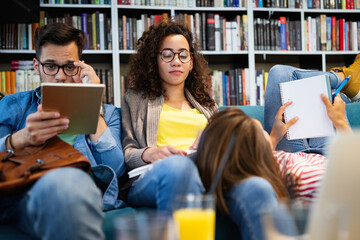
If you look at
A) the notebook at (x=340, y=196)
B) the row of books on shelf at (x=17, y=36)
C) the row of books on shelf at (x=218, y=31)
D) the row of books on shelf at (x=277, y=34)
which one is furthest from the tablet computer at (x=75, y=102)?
the row of books on shelf at (x=277, y=34)

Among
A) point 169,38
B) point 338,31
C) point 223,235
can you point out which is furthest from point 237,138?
point 338,31

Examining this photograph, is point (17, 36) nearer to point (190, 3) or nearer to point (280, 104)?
point (190, 3)

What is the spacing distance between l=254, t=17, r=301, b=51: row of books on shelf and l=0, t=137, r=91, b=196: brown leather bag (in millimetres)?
2092

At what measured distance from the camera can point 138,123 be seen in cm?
163

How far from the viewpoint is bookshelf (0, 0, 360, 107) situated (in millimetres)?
2701

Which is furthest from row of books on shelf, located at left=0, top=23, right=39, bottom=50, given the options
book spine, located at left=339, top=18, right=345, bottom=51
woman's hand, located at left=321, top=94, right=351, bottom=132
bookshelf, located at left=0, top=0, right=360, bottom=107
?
book spine, located at left=339, top=18, right=345, bottom=51

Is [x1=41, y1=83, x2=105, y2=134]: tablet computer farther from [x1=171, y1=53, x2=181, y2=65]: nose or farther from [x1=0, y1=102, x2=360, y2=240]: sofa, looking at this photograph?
[x1=171, y1=53, x2=181, y2=65]: nose

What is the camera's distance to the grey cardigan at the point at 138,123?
1535mm

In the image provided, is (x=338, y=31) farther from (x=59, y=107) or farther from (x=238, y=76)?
(x=59, y=107)

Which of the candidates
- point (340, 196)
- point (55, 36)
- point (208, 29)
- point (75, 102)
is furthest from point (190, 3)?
point (340, 196)

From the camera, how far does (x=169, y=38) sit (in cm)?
180

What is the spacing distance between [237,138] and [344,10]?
7.86 ft

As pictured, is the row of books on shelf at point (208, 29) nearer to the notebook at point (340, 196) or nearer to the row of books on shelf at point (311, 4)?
the row of books on shelf at point (311, 4)

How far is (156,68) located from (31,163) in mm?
885
